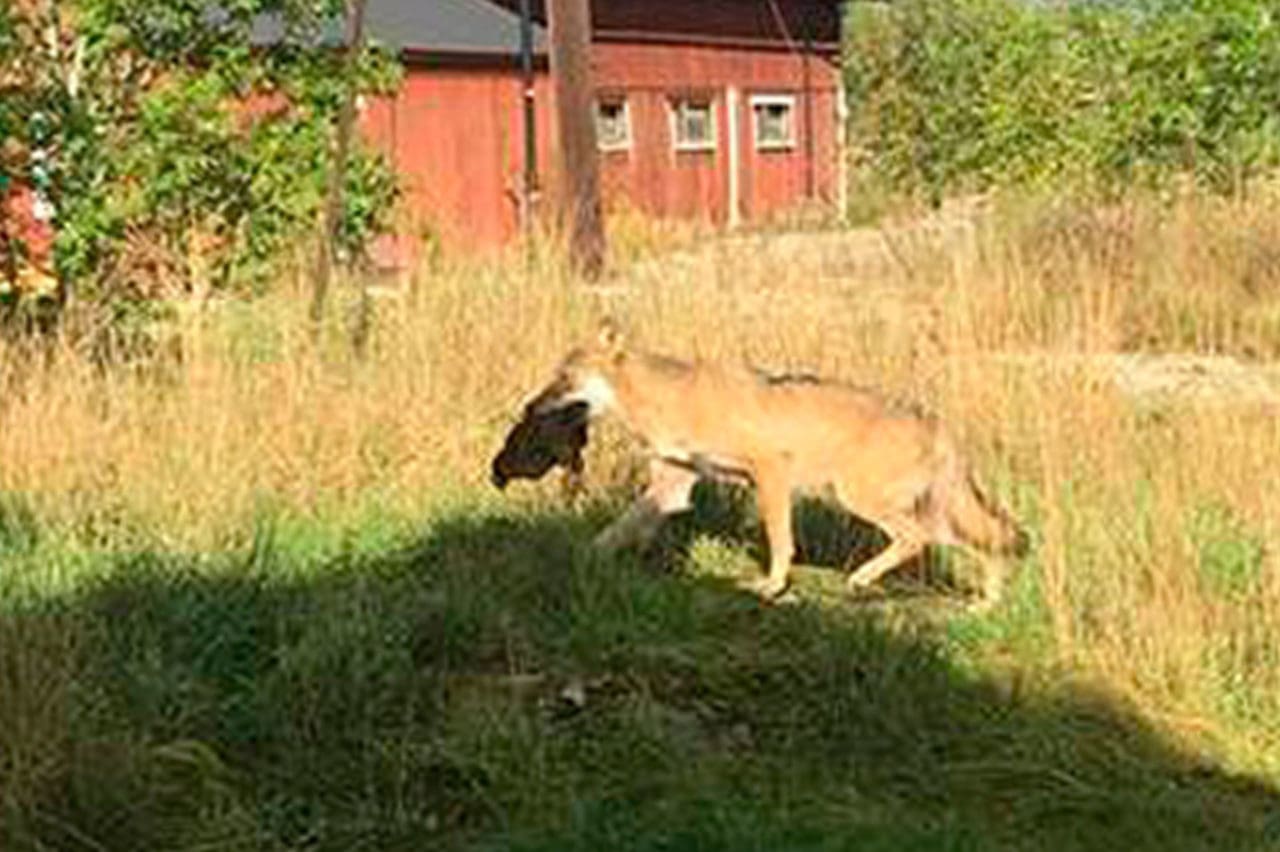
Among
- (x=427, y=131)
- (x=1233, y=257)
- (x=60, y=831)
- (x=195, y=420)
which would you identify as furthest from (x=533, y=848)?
(x=427, y=131)

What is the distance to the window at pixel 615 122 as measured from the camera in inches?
1346

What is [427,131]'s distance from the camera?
29.3 m

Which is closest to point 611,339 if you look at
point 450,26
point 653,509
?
point 653,509

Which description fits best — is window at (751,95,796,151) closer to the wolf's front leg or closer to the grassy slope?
the grassy slope

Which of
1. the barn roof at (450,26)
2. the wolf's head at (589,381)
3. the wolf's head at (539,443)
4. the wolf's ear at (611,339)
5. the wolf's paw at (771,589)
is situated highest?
the barn roof at (450,26)

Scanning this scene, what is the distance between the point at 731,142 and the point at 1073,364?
26304 millimetres

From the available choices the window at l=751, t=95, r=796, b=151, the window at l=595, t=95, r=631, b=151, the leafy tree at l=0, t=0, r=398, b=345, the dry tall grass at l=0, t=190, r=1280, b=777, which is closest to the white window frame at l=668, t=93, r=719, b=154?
the window at l=595, t=95, r=631, b=151

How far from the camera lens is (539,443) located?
27.5 feet

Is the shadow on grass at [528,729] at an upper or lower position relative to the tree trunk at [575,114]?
lower

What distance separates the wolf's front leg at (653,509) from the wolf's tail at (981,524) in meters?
0.94

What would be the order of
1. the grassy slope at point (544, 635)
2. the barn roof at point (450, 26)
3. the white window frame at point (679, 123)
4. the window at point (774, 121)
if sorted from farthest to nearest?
1. the window at point (774, 121)
2. the white window frame at point (679, 123)
3. the barn roof at point (450, 26)
4. the grassy slope at point (544, 635)

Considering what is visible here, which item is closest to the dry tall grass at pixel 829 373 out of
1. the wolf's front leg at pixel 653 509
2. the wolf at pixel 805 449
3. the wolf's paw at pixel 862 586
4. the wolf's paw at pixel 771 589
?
the wolf at pixel 805 449

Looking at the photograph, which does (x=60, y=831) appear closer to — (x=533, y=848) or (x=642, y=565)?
(x=533, y=848)

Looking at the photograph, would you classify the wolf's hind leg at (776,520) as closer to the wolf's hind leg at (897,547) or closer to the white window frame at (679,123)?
the wolf's hind leg at (897,547)
